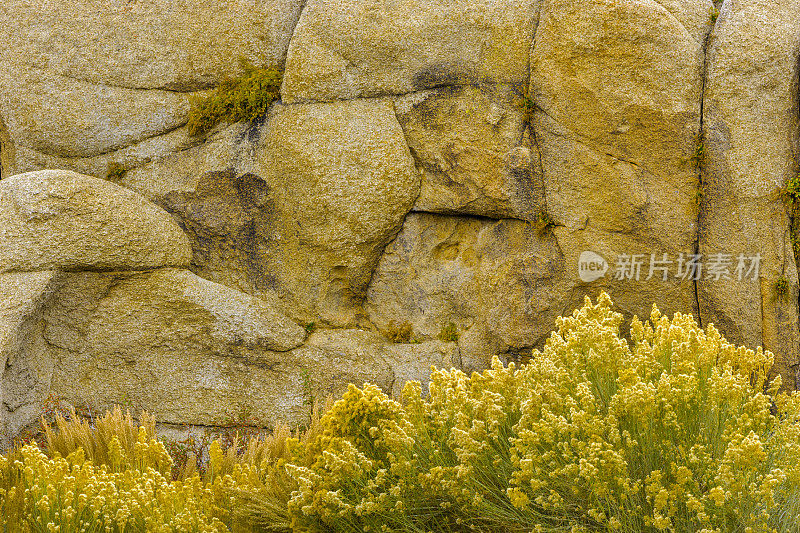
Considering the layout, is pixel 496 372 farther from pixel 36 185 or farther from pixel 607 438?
pixel 36 185

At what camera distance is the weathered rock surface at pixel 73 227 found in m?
6.39

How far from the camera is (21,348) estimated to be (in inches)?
251

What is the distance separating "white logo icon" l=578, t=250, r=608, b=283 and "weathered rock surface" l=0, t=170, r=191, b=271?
3917 mm

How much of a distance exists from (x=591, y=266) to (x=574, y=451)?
3452 mm

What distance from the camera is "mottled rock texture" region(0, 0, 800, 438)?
642 cm

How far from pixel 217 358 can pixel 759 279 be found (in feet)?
16.6

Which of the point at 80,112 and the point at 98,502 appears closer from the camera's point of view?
the point at 98,502

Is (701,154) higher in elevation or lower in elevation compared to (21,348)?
higher

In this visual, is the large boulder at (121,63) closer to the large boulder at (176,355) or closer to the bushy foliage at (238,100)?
the bushy foliage at (238,100)

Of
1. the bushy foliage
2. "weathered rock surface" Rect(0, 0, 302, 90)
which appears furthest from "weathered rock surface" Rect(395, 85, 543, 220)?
"weathered rock surface" Rect(0, 0, 302, 90)

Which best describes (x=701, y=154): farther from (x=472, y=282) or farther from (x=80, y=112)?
(x=80, y=112)

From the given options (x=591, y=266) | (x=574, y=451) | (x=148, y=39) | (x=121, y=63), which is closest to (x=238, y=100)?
(x=148, y=39)

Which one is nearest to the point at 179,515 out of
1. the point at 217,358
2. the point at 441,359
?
the point at 217,358

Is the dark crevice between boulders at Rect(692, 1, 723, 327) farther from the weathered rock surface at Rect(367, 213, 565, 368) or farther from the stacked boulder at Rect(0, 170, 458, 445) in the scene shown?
the stacked boulder at Rect(0, 170, 458, 445)
